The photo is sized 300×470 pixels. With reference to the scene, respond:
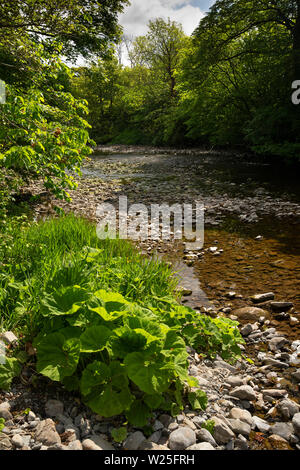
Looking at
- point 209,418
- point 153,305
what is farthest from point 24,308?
point 209,418

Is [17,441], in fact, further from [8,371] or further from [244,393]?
[244,393]

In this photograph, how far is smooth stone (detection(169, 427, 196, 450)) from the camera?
5.56ft

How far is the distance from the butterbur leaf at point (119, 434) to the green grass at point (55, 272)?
99 cm

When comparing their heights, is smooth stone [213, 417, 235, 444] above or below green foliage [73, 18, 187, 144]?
below

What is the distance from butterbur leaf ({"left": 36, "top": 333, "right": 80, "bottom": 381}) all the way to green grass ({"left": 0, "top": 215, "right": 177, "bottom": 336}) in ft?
1.33

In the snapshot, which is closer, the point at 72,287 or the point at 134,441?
the point at 134,441

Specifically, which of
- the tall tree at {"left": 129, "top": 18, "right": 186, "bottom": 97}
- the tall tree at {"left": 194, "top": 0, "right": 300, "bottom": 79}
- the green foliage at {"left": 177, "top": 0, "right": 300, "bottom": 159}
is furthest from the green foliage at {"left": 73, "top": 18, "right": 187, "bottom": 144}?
the tall tree at {"left": 194, "top": 0, "right": 300, "bottom": 79}

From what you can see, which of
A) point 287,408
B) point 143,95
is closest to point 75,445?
point 287,408

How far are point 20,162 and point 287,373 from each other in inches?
127

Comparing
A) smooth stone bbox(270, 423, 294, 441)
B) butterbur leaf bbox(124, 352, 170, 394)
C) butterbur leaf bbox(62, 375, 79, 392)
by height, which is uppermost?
butterbur leaf bbox(124, 352, 170, 394)

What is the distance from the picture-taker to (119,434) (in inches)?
67.1

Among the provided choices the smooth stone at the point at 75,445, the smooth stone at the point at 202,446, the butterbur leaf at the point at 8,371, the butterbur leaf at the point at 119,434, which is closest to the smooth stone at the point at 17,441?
the smooth stone at the point at 75,445

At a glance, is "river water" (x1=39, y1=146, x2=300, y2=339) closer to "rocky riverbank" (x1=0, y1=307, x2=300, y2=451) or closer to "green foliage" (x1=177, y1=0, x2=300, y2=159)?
"rocky riverbank" (x1=0, y1=307, x2=300, y2=451)

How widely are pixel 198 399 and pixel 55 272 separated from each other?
1.68m
